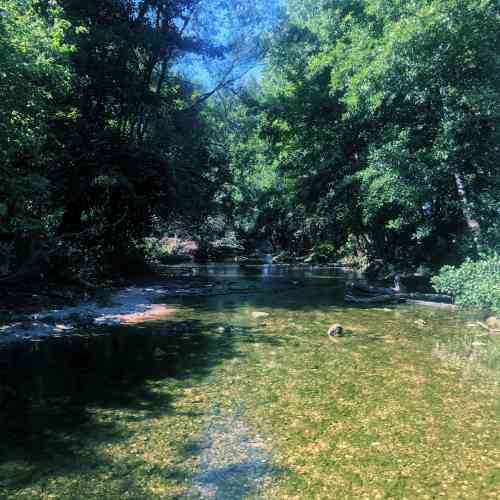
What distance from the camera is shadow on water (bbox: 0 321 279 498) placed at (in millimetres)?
4574

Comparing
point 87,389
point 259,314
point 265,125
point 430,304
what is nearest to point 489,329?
point 430,304

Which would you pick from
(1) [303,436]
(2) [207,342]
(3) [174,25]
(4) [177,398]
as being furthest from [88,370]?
(3) [174,25]

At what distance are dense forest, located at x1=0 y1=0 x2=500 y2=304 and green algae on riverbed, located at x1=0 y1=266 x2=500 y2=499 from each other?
5182 mm

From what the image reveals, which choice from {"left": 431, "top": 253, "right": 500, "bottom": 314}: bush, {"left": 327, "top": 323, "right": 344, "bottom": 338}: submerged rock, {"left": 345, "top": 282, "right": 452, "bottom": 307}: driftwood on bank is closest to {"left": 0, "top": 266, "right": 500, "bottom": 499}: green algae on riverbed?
{"left": 327, "top": 323, "right": 344, "bottom": 338}: submerged rock

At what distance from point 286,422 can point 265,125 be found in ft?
71.4

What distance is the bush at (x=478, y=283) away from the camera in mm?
11664

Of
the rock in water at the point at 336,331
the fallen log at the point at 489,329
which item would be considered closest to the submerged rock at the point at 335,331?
the rock in water at the point at 336,331

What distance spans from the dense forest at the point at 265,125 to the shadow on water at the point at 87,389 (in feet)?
11.4

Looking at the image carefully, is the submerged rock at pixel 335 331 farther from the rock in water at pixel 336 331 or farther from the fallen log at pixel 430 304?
the fallen log at pixel 430 304

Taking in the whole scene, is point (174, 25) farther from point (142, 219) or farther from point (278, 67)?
point (142, 219)

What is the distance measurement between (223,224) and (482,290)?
36.8 m

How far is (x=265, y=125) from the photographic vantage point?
2520cm

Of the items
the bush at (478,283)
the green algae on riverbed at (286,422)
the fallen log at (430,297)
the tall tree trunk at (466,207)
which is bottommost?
the green algae on riverbed at (286,422)

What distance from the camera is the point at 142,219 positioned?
22609mm
